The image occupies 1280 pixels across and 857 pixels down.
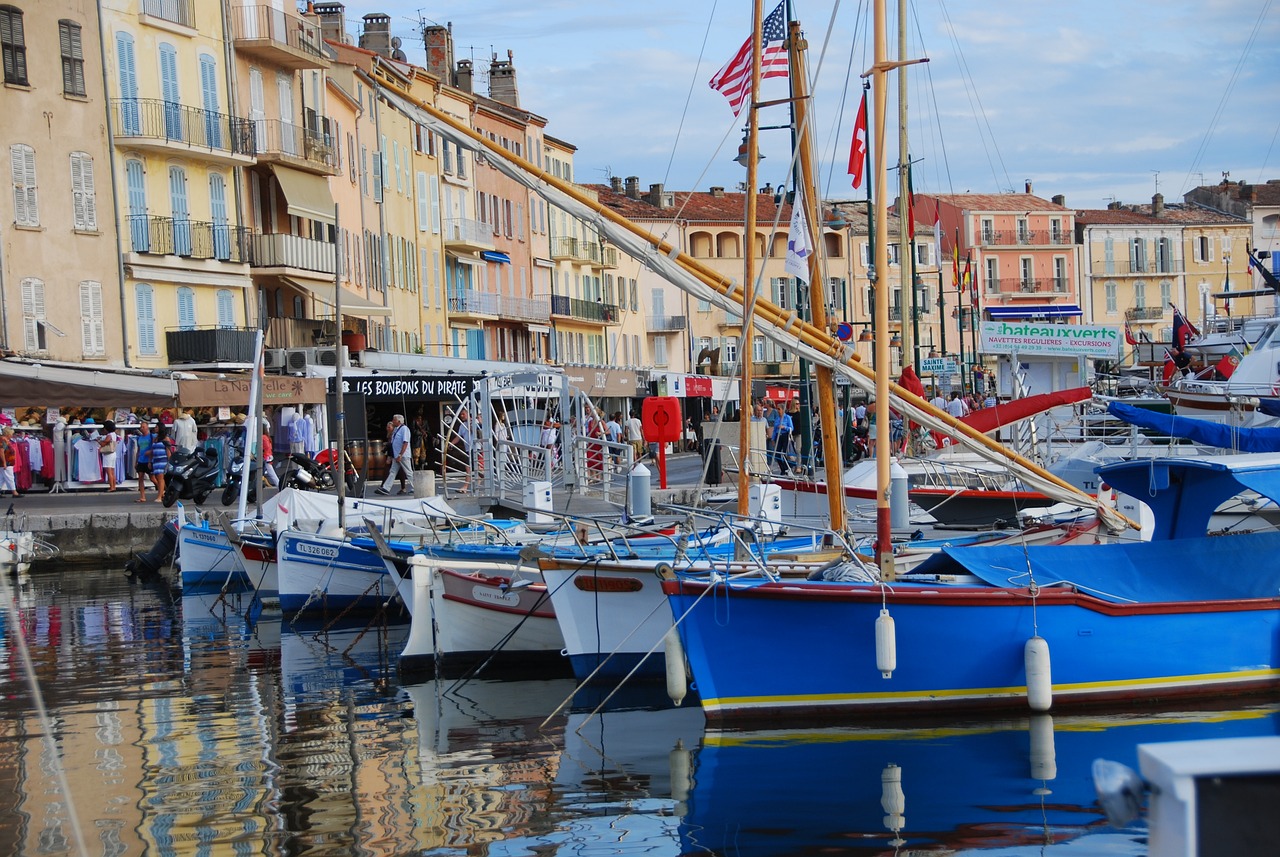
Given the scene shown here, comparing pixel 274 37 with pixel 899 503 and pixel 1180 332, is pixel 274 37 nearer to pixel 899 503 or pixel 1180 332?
pixel 1180 332

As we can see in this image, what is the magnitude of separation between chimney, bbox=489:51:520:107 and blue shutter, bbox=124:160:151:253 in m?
34.1

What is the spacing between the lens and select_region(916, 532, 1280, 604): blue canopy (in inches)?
544

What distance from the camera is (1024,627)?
43.0 ft

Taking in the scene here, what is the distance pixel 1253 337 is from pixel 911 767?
3174 cm

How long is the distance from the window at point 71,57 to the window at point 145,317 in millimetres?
5236

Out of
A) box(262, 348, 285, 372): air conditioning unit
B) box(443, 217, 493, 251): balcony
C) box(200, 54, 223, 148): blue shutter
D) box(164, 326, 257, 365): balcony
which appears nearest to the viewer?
box(164, 326, 257, 365): balcony

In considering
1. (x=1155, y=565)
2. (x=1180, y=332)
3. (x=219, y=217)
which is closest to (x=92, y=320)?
(x=219, y=217)

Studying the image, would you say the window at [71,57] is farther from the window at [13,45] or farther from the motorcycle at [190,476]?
the motorcycle at [190,476]

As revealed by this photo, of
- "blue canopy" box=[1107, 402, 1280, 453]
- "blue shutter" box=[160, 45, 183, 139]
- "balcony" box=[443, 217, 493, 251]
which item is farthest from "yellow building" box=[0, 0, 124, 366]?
"blue canopy" box=[1107, 402, 1280, 453]

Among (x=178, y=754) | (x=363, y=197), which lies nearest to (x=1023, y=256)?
(x=363, y=197)

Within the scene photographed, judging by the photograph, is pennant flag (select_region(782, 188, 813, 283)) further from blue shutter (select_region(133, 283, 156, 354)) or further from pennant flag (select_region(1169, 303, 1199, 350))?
blue shutter (select_region(133, 283, 156, 354))

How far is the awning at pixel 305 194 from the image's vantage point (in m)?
45.9

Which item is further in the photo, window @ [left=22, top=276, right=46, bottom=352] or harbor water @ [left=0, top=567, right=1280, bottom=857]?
window @ [left=22, top=276, right=46, bottom=352]

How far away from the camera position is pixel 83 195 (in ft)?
132
